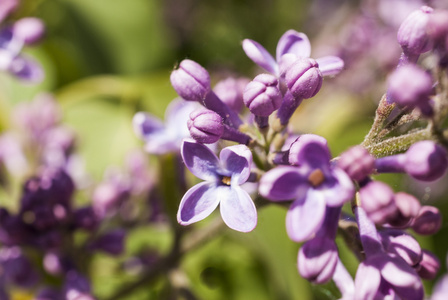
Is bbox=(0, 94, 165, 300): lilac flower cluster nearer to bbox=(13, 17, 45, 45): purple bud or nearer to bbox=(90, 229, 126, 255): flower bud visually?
bbox=(90, 229, 126, 255): flower bud

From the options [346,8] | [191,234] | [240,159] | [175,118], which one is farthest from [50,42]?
[346,8]

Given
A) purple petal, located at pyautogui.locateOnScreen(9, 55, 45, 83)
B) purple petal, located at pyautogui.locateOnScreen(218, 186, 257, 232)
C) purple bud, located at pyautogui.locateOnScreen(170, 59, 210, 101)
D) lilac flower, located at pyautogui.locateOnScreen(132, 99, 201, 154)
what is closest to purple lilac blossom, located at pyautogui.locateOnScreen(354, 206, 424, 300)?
purple petal, located at pyautogui.locateOnScreen(218, 186, 257, 232)

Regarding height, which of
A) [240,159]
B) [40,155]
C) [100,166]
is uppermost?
[240,159]

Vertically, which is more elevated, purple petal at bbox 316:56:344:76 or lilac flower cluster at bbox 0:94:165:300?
purple petal at bbox 316:56:344:76

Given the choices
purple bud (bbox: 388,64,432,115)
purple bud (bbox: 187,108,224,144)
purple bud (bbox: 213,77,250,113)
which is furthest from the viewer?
purple bud (bbox: 213,77,250,113)

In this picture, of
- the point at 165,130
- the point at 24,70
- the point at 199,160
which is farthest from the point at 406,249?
the point at 24,70

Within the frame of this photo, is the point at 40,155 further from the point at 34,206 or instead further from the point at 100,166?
the point at 34,206

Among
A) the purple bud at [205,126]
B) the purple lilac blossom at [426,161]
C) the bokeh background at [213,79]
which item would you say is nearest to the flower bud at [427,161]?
the purple lilac blossom at [426,161]
